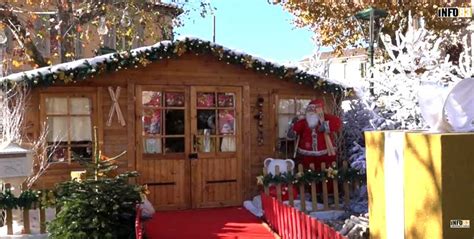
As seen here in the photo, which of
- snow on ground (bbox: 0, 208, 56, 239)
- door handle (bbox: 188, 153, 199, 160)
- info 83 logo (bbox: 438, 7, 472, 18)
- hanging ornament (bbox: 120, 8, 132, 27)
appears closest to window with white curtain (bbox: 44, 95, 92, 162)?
snow on ground (bbox: 0, 208, 56, 239)

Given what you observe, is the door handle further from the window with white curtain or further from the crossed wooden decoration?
the window with white curtain

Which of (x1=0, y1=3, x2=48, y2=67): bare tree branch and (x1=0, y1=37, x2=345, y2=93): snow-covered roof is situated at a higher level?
(x1=0, y1=3, x2=48, y2=67): bare tree branch

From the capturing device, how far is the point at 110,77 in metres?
8.27

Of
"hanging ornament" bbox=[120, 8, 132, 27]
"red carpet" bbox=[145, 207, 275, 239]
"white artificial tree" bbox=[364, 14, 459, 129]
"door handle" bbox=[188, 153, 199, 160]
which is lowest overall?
"red carpet" bbox=[145, 207, 275, 239]

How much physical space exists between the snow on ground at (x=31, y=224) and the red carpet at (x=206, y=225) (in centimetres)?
136

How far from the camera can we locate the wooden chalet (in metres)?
7.96

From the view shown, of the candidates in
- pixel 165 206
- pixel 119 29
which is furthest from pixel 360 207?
pixel 119 29

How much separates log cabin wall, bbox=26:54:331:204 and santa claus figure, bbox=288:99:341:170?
1.72ft

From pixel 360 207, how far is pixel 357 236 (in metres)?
2.65

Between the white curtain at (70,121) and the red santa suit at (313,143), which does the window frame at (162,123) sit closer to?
the white curtain at (70,121)

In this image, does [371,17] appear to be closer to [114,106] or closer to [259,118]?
[259,118]

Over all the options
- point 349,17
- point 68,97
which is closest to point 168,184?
point 68,97

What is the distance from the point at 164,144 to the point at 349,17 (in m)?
12.4

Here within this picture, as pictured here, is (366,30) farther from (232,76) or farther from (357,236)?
(357,236)
